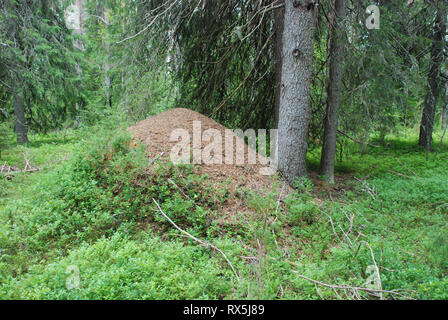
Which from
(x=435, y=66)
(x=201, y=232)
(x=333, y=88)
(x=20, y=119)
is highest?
(x=435, y=66)

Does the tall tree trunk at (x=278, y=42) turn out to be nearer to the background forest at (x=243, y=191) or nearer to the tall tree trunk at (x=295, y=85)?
the background forest at (x=243, y=191)

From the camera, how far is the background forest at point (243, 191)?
3184mm

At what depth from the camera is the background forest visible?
10.4 ft

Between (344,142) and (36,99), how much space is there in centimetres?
1056

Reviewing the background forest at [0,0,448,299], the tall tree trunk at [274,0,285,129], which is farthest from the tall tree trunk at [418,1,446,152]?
the tall tree trunk at [274,0,285,129]

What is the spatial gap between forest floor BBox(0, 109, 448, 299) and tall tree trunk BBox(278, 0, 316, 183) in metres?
0.49

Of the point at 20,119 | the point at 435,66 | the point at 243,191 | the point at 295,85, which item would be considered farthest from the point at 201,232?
the point at 20,119

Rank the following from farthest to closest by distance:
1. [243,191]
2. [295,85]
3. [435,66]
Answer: [435,66] → [295,85] → [243,191]

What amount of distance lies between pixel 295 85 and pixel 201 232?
3.19 metres

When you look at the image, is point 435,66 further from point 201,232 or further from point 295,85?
point 201,232

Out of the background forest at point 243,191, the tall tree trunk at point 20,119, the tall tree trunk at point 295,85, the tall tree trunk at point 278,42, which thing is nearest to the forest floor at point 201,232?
the background forest at point 243,191

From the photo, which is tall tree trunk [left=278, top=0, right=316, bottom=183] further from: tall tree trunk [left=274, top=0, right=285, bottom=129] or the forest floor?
tall tree trunk [left=274, top=0, right=285, bottom=129]

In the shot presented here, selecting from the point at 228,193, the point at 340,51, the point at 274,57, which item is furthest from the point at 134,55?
the point at 340,51

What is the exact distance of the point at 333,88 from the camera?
674 centimetres
